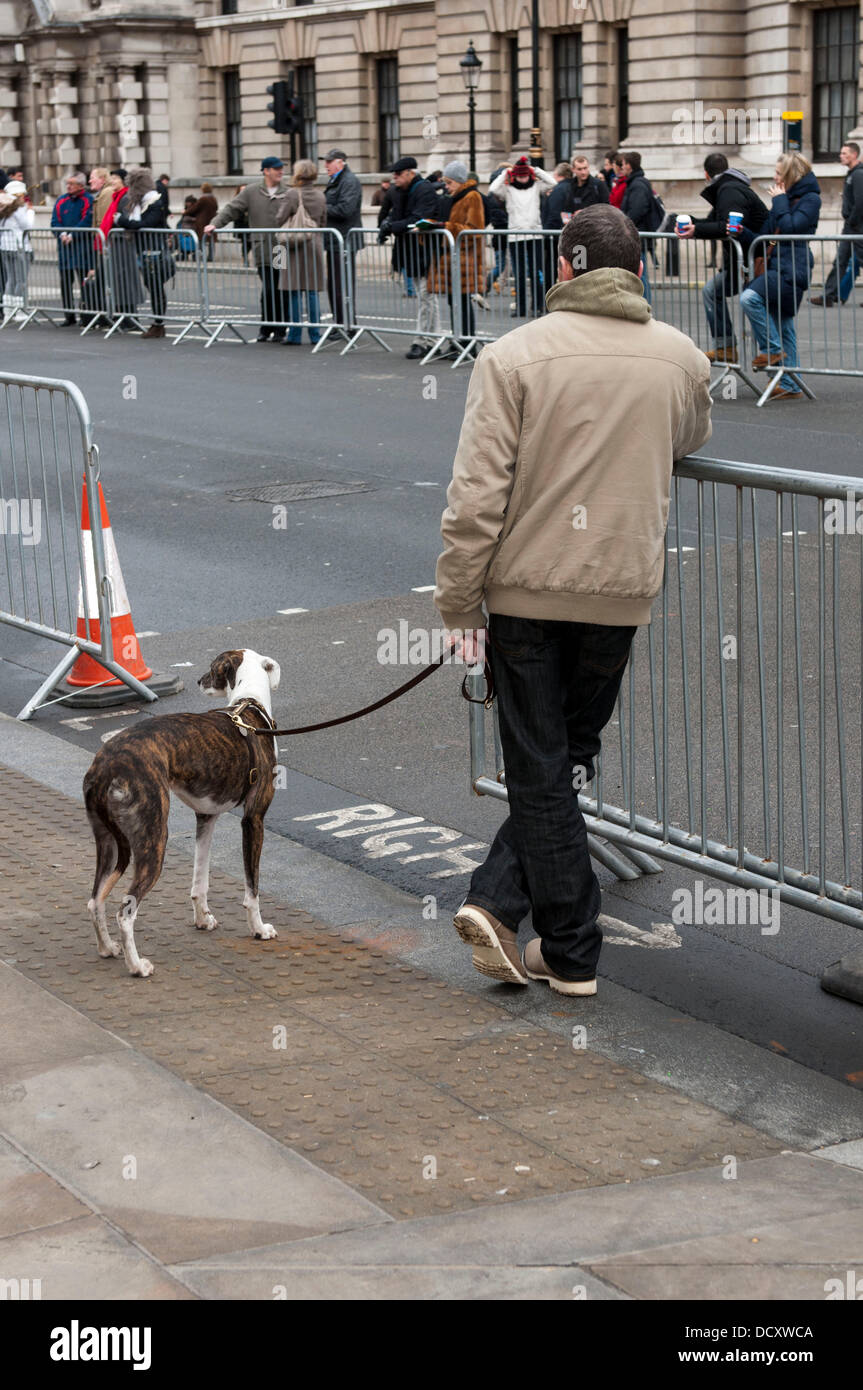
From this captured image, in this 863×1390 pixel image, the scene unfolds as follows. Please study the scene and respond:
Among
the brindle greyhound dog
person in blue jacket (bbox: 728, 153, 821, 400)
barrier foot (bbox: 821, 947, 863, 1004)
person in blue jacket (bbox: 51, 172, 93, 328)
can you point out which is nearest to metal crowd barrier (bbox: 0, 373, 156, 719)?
the brindle greyhound dog

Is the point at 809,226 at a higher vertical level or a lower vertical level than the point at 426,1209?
higher

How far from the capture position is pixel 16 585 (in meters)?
9.84

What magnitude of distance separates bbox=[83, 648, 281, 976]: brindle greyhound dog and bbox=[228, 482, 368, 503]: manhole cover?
715 cm

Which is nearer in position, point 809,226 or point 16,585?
point 16,585

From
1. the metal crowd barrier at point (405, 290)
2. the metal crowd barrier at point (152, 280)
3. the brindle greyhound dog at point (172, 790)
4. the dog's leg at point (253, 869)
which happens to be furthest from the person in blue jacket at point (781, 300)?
the dog's leg at point (253, 869)

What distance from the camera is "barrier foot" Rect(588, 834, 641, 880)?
5.93m

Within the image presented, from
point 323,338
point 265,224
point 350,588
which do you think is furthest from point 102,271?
point 350,588

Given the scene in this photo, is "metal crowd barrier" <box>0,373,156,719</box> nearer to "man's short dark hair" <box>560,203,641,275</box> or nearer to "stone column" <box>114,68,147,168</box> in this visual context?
"man's short dark hair" <box>560,203,641,275</box>

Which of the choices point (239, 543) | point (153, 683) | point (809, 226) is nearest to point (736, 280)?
point (809, 226)

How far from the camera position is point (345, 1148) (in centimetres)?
406

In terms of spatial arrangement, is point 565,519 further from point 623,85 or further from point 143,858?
point 623,85

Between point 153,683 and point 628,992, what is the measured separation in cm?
366

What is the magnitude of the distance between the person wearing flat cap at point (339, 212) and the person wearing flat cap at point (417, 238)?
2.29ft
